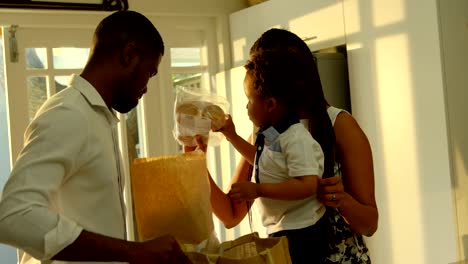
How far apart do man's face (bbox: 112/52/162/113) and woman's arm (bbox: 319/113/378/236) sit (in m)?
0.44

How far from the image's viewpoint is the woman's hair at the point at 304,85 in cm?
135

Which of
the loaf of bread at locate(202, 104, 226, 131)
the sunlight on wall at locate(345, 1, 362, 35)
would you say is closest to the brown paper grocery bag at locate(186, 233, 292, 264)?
the loaf of bread at locate(202, 104, 226, 131)

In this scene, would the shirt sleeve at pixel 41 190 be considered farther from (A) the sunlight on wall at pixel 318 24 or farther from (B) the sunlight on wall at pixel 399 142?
(A) the sunlight on wall at pixel 318 24

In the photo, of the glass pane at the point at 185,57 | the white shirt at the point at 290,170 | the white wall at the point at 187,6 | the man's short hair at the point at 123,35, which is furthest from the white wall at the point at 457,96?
the glass pane at the point at 185,57

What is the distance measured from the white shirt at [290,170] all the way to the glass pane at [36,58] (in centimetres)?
189

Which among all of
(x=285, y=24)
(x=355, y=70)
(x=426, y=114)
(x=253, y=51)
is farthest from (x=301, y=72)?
(x=285, y=24)

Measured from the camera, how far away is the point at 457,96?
2148 millimetres

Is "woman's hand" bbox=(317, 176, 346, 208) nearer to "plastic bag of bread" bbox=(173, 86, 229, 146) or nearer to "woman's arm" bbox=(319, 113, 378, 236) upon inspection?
"woman's arm" bbox=(319, 113, 378, 236)

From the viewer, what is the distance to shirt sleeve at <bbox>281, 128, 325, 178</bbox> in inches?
51.6

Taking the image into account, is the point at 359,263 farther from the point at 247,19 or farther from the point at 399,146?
the point at 247,19

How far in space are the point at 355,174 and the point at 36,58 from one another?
6.71ft

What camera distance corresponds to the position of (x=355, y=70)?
2.54 metres

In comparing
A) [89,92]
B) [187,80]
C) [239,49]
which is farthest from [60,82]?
[89,92]

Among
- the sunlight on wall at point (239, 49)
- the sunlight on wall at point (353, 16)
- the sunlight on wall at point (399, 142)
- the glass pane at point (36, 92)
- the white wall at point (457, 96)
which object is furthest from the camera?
the sunlight on wall at point (239, 49)
